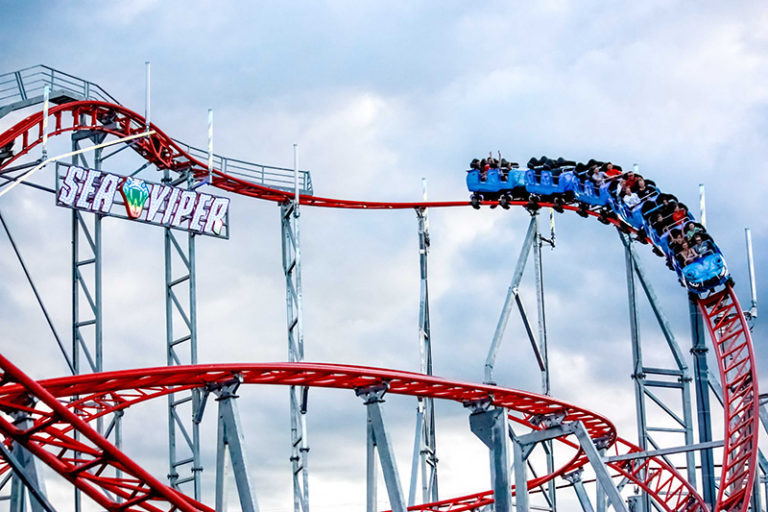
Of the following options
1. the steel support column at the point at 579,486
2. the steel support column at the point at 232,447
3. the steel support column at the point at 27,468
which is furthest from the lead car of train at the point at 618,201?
the steel support column at the point at 27,468

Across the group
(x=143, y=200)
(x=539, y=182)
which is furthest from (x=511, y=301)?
(x=143, y=200)

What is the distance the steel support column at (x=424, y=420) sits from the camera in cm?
2178

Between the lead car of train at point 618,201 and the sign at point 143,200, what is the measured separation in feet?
16.2

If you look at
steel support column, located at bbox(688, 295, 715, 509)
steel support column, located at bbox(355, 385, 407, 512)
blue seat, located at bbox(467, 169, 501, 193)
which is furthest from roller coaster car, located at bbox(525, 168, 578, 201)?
steel support column, located at bbox(355, 385, 407, 512)

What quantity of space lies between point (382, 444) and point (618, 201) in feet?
19.1

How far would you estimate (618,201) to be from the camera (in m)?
20.2

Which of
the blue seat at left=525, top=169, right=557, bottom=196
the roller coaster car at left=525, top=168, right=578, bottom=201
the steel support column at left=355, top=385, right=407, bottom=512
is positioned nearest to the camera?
the steel support column at left=355, top=385, right=407, bottom=512

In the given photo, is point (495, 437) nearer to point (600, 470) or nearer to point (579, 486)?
point (600, 470)

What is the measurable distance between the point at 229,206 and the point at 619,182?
7739 millimetres

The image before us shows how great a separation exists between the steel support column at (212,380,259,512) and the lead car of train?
7224 millimetres

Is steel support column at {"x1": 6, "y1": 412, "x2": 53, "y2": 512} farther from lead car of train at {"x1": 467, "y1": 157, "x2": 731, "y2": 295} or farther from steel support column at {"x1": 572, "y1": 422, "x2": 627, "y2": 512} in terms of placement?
lead car of train at {"x1": 467, "y1": 157, "x2": 731, "y2": 295}

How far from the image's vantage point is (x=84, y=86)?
22.2m

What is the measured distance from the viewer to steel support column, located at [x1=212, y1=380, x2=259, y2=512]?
51.3 feet

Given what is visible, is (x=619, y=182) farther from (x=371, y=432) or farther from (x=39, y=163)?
(x=39, y=163)
